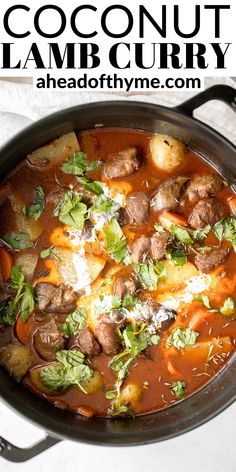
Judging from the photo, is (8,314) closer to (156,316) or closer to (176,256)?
(156,316)

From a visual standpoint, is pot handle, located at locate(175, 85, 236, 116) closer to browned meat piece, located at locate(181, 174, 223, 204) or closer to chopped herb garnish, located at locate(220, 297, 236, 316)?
browned meat piece, located at locate(181, 174, 223, 204)

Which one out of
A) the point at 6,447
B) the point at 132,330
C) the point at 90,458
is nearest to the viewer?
the point at 6,447

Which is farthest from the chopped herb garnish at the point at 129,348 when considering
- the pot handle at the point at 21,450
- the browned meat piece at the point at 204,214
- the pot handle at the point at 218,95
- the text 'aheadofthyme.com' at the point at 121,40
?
the text 'aheadofthyme.com' at the point at 121,40

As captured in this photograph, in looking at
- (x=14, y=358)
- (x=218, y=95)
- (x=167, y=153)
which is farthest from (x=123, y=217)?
(x=14, y=358)

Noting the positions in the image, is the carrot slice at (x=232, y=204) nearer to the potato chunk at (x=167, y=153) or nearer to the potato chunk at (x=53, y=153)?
the potato chunk at (x=167, y=153)

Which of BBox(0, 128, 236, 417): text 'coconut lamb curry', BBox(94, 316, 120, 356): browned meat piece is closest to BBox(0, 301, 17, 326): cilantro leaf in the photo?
BBox(0, 128, 236, 417): text 'coconut lamb curry'

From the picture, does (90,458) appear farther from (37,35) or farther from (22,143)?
(37,35)

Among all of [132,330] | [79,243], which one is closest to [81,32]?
[79,243]

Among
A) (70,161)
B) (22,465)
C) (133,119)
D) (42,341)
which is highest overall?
(133,119)
